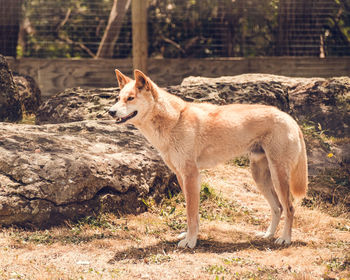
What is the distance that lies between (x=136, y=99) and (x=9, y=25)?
6.15 metres

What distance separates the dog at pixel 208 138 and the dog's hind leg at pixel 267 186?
1 centimetres

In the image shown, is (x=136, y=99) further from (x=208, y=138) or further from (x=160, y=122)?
(x=208, y=138)

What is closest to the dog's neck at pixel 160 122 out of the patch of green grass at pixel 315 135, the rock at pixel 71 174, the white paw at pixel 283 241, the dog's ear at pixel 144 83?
the dog's ear at pixel 144 83

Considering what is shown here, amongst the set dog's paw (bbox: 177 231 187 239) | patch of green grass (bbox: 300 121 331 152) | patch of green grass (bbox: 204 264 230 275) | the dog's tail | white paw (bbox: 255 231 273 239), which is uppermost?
the dog's tail

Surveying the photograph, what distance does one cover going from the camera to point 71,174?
15.8 ft

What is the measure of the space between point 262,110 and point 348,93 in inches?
146

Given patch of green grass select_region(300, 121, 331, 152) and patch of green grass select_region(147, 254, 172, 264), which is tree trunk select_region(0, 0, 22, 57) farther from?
patch of green grass select_region(147, 254, 172, 264)

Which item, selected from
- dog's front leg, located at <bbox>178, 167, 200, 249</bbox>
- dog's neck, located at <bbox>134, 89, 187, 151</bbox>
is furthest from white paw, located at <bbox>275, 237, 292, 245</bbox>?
dog's neck, located at <bbox>134, 89, 187, 151</bbox>

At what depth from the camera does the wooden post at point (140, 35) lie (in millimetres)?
8867

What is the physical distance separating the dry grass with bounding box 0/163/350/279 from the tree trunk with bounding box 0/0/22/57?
563cm

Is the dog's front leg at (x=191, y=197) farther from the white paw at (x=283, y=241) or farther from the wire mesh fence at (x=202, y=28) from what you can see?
the wire mesh fence at (x=202, y=28)

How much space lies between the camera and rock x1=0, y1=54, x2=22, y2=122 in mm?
7652

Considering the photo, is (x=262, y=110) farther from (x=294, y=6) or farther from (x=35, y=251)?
(x=294, y=6)

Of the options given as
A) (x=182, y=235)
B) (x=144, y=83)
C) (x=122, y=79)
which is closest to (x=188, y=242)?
(x=182, y=235)
